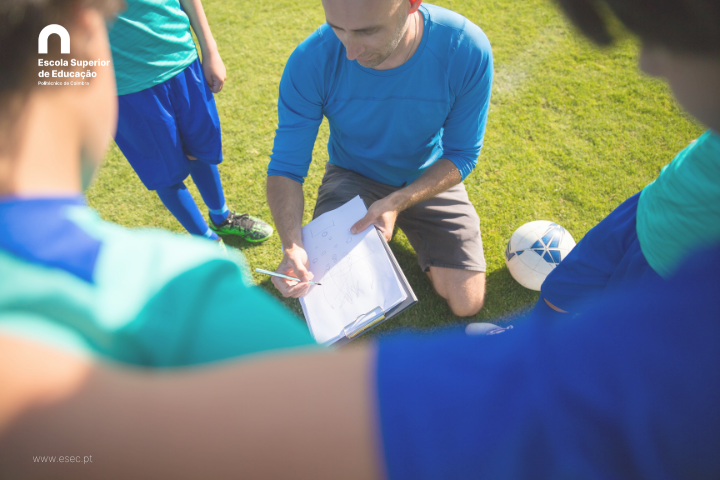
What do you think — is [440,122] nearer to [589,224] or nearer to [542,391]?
[589,224]

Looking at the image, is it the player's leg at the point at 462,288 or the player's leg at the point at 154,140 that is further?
the player's leg at the point at 462,288

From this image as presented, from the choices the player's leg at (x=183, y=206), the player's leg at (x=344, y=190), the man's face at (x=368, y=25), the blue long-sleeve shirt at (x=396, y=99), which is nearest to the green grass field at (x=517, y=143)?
the player's leg at (x=183, y=206)

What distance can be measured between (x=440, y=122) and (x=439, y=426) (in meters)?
1.99

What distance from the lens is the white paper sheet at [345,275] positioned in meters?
1.91

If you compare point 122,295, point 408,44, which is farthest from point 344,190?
point 122,295

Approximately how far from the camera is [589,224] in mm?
2932

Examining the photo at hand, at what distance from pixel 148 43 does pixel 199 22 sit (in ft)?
1.49

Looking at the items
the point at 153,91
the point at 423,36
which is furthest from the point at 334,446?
the point at 153,91

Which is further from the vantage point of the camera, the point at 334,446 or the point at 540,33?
the point at 540,33

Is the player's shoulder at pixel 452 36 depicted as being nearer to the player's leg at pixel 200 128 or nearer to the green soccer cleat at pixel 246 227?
the player's leg at pixel 200 128

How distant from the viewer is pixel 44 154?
53 centimetres

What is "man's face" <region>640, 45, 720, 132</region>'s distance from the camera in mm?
490

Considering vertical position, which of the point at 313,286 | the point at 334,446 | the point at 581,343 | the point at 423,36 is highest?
the point at 423,36

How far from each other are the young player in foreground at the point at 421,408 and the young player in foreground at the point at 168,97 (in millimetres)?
1973
